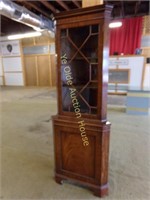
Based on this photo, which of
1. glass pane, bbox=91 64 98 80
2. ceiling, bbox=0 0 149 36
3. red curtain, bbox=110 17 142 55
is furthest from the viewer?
red curtain, bbox=110 17 142 55

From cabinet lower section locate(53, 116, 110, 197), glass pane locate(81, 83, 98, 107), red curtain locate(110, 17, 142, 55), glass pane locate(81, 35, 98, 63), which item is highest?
red curtain locate(110, 17, 142, 55)

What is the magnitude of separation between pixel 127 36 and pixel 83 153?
6401mm

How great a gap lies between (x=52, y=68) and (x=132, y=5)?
15.9 feet

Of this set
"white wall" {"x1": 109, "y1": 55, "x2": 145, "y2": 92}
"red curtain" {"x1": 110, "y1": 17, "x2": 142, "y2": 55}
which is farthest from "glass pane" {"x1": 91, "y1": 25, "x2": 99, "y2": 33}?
"red curtain" {"x1": 110, "y1": 17, "x2": 142, "y2": 55}

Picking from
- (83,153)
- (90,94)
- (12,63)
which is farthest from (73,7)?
(83,153)

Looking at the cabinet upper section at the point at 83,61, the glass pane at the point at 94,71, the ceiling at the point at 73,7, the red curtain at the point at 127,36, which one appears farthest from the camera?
the red curtain at the point at 127,36

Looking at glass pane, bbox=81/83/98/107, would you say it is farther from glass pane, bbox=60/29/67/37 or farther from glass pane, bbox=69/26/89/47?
glass pane, bbox=60/29/67/37

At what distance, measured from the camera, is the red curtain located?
655 cm

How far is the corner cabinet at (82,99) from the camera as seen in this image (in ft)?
4.42

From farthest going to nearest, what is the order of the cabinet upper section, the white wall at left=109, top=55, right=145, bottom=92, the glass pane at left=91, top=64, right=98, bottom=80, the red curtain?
1. the red curtain
2. the white wall at left=109, top=55, right=145, bottom=92
3. the glass pane at left=91, top=64, right=98, bottom=80
4. the cabinet upper section

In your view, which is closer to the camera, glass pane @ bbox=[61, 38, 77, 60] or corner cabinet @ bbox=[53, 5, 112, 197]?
corner cabinet @ bbox=[53, 5, 112, 197]

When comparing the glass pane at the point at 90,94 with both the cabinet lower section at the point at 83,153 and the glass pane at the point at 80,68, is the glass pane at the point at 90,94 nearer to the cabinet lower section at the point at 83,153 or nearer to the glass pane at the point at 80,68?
the glass pane at the point at 80,68

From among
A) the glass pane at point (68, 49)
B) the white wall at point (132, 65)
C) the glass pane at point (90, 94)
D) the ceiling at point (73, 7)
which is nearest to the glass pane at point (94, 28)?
the glass pane at point (68, 49)

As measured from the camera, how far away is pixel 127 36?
22.1ft
